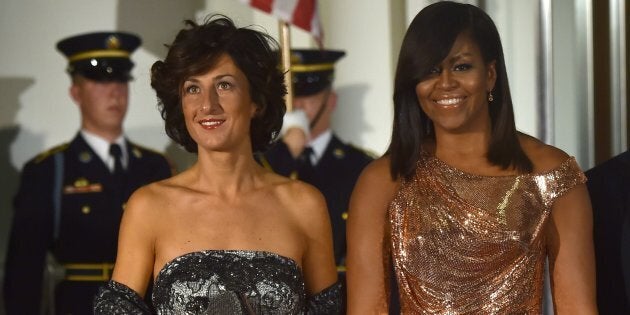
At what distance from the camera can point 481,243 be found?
230cm

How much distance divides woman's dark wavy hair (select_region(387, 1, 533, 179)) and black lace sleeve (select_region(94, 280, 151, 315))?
582 millimetres

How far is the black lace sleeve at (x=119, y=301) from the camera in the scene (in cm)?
219

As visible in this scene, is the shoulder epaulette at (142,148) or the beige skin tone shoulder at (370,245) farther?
the shoulder epaulette at (142,148)

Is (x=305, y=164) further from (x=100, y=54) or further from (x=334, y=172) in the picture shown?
(x=100, y=54)

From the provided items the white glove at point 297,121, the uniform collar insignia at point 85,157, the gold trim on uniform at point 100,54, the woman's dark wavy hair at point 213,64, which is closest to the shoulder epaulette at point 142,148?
the uniform collar insignia at point 85,157

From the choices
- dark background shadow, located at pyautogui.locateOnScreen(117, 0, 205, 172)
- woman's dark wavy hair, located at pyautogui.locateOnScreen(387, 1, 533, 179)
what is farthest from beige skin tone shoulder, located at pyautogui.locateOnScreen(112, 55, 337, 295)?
A: dark background shadow, located at pyautogui.locateOnScreen(117, 0, 205, 172)

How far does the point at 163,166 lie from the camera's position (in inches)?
135

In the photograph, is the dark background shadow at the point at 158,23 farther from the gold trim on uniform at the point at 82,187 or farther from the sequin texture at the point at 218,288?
the sequin texture at the point at 218,288

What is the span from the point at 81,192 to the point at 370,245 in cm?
133

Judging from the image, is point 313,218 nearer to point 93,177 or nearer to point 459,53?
point 459,53

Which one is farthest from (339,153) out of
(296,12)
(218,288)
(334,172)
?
(218,288)

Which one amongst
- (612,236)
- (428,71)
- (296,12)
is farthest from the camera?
(296,12)

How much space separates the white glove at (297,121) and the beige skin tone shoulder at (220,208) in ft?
3.71

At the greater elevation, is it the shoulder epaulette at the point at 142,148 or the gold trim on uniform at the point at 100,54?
the gold trim on uniform at the point at 100,54
